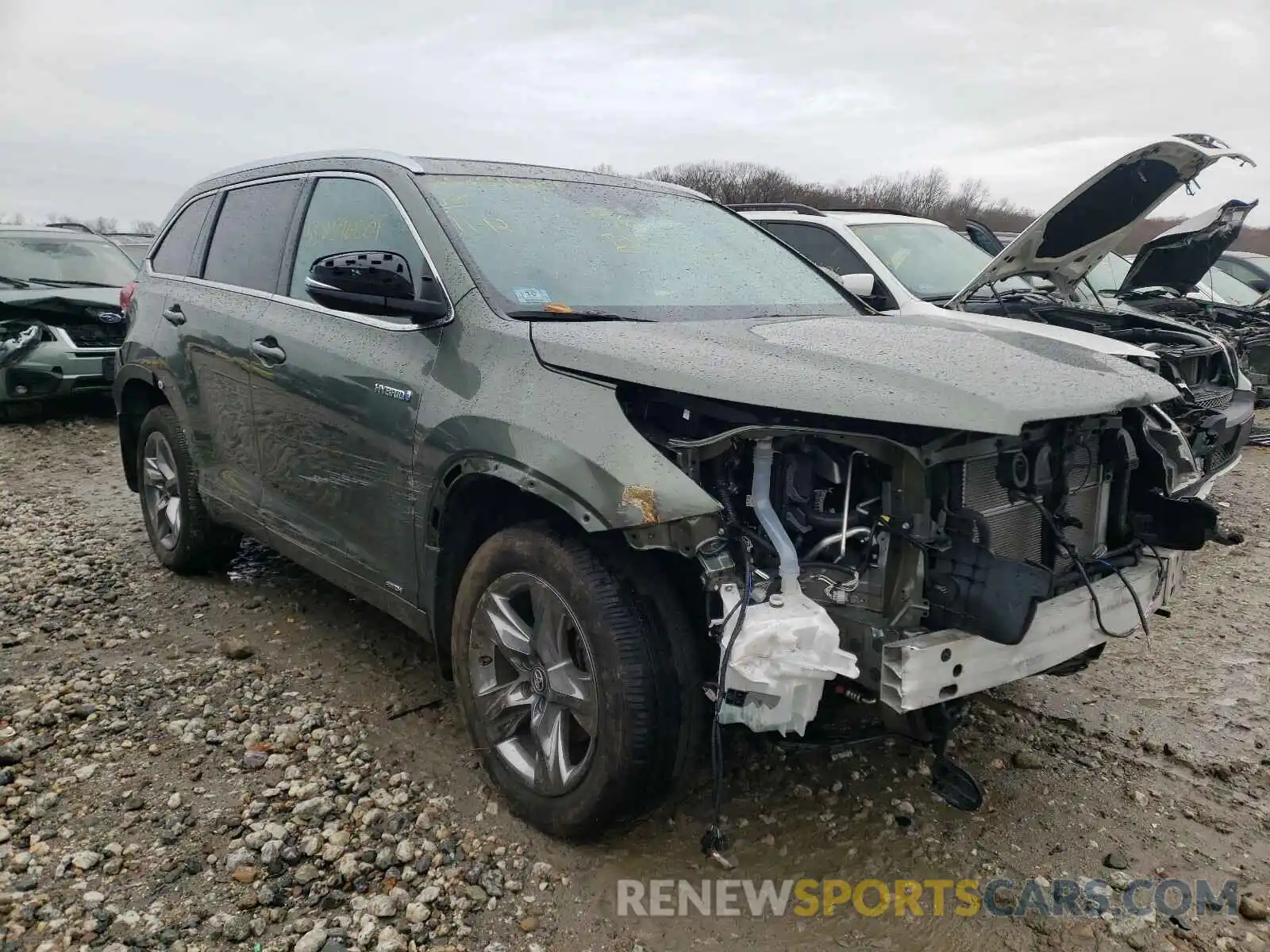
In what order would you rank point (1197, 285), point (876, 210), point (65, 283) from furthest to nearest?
point (65, 283) → point (1197, 285) → point (876, 210)

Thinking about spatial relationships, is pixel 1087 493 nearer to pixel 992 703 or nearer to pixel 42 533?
pixel 992 703

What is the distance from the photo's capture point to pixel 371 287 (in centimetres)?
272

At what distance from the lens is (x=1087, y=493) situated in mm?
2736

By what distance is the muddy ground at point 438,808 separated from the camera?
2.36 meters

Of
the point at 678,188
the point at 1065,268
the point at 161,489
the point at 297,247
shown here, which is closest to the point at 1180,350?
the point at 1065,268

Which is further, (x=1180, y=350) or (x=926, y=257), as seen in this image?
(x=926, y=257)

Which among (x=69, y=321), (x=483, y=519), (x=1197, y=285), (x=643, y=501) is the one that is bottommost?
(x=69, y=321)

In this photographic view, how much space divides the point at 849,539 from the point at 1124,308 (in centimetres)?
513

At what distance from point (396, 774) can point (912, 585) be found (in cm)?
174

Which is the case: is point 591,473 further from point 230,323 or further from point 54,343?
point 54,343

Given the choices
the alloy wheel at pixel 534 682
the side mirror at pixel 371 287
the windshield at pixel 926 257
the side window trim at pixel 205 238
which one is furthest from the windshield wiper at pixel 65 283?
the alloy wheel at pixel 534 682

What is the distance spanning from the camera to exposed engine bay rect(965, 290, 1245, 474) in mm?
4461

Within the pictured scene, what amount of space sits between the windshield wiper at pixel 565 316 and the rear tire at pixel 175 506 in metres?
2.38

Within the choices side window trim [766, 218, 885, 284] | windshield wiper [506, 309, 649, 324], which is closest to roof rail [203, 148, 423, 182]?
windshield wiper [506, 309, 649, 324]
